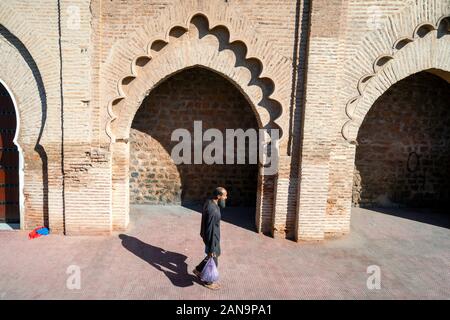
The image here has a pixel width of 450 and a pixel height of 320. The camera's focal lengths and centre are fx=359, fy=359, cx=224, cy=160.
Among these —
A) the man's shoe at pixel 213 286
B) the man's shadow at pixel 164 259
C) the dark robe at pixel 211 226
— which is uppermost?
the dark robe at pixel 211 226

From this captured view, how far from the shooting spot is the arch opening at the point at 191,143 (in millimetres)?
8172

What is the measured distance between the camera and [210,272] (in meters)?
5.03

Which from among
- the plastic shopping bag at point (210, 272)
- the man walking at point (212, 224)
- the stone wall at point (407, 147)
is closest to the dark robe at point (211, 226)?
the man walking at point (212, 224)

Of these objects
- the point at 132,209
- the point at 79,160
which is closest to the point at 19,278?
the point at 79,160

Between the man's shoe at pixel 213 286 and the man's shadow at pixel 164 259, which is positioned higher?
the man's shadow at pixel 164 259

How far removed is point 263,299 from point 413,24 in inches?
210

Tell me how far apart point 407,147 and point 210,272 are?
624 centimetres

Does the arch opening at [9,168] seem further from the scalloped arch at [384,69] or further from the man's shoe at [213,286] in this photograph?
the scalloped arch at [384,69]

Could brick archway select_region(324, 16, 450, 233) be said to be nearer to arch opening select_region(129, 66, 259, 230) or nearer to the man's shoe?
arch opening select_region(129, 66, 259, 230)

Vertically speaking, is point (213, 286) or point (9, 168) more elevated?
point (9, 168)

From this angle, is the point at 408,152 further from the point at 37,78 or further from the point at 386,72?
the point at 37,78

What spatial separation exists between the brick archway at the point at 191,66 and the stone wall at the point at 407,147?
3.26 metres

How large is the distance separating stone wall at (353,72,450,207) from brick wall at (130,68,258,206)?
2.80 meters

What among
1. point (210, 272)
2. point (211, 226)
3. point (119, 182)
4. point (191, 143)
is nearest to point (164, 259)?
point (210, 272)
